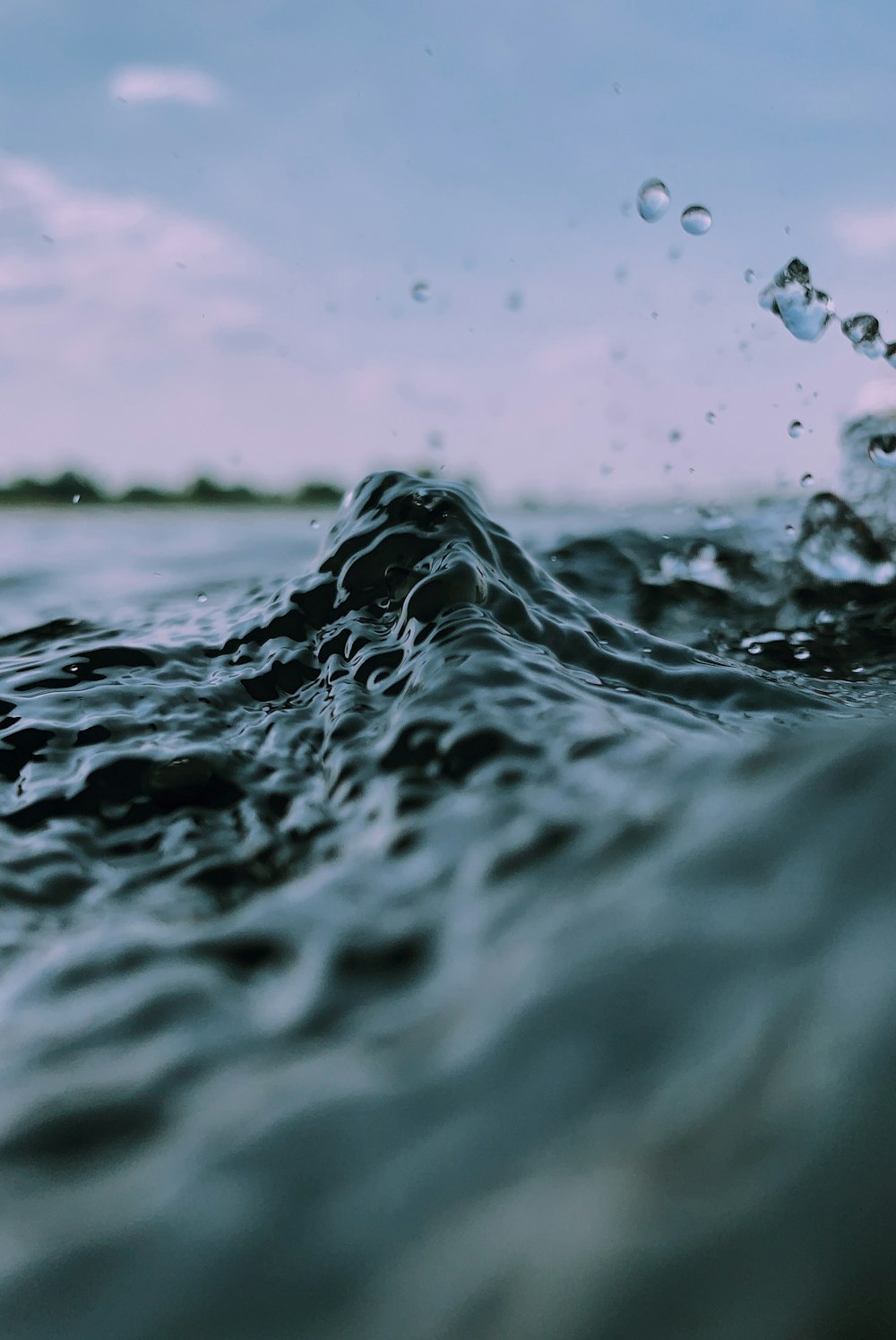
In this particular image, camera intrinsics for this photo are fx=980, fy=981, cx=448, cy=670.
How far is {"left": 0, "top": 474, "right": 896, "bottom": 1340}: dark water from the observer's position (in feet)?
2.35

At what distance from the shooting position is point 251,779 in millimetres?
1700

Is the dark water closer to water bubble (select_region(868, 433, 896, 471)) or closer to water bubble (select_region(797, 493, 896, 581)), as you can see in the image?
water bubble (select_region(797, 493, 896, 581))

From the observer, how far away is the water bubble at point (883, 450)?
12.1 ft

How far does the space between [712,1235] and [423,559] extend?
1.73m

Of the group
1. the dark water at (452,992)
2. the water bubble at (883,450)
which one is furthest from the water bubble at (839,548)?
the dark water at (452,992)

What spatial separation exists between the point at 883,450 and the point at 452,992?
3.34 meters

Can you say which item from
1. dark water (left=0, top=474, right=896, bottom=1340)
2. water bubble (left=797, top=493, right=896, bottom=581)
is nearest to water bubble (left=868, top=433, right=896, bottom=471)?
water bubble (left=797, top=493, right=896, bottom=581)

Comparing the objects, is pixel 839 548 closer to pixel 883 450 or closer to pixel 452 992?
pixel 883 450

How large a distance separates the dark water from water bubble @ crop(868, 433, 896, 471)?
1932 mm

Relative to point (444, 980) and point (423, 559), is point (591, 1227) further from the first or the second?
point (423, 559)

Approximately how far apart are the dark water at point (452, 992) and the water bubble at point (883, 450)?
6.34 feet

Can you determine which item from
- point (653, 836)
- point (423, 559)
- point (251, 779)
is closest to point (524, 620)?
point (423, 559)

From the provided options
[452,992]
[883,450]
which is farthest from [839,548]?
[452,992]

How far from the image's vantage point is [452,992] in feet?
3.36
